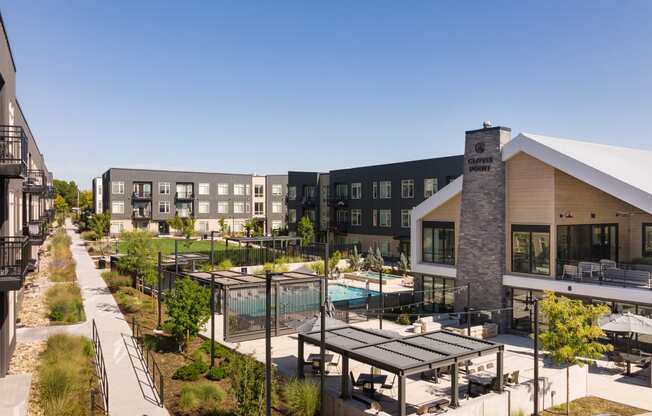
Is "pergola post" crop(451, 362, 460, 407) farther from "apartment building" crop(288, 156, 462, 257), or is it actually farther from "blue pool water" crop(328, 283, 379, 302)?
"apartment building" crop(288, 156, 462, 257)

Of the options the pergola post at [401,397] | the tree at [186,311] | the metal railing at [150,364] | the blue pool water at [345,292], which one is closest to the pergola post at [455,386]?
the pergola post at [401,397]

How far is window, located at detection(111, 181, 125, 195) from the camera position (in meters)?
72.1

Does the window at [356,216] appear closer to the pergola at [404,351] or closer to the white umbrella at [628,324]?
the white umbrella at [628,324]

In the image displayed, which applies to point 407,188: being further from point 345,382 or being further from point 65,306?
point 345,382

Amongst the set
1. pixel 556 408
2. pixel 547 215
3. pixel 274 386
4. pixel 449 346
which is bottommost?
pixel 556 408

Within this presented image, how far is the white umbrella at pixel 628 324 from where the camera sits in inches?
674

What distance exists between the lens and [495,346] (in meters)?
14.4

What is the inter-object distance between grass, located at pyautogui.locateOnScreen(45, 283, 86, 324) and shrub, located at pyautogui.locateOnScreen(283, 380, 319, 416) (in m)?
14.4

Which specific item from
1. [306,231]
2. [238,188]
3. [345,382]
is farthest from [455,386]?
[238,188]

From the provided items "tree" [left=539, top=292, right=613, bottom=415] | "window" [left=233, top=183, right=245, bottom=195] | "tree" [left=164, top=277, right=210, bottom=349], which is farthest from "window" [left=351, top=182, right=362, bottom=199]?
"tree" [left=539, top=292, right=613, bottom=415]

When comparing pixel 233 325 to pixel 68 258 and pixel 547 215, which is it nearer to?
pixel 547 215

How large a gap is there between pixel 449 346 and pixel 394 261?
110 ft

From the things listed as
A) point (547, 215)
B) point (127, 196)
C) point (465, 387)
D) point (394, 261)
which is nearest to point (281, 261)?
point (394, 261)

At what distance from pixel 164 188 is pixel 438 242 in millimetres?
58685
